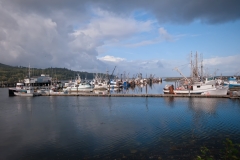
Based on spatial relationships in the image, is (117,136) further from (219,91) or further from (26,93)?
(26,93)

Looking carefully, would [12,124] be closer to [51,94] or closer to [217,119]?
[217,119]

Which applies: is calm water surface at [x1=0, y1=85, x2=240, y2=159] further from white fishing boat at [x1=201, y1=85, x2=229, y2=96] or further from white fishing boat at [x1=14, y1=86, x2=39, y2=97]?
white fishing boat at [x1=14, y1=86, x2=39, y2=97]

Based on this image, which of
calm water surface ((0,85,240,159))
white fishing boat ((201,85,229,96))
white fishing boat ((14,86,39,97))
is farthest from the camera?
white fishing boat ((14,86,39,97))

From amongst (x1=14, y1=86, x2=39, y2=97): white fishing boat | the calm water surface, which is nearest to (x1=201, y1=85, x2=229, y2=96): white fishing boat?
Answer: the calm water surface

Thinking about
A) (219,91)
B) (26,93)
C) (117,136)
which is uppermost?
(219,91)

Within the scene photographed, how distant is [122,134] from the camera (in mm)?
20156

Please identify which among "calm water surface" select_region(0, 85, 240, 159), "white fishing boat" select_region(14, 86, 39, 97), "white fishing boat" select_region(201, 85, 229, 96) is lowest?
"calm water surface" select_region(0, 85, 240, 159)

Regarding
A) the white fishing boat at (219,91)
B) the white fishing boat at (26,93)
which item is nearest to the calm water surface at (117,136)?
the white fishing boat at (219,91)

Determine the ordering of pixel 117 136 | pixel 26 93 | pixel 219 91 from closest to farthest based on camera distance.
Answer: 1. pixel 117 136
2. pixel 219 91
3. pixel 26 93

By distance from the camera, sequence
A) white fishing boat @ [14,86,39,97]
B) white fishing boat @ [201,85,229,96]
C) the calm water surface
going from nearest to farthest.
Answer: the calm water surface, white fishing boat @ [201,85,229,96], white fishing boat @ [14,86,39,97]

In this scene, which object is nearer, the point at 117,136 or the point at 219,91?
the point at 117,136

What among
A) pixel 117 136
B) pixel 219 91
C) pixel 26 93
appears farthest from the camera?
pixel 26 93

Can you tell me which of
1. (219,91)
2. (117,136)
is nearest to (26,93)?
(117,136)

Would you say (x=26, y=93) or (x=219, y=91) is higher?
(x=219, y=91)
